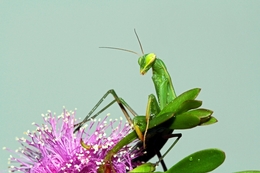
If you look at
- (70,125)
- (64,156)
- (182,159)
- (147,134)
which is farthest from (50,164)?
(182,159)

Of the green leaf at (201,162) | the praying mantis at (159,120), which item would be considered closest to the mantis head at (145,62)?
the praying mantis at (159,120)

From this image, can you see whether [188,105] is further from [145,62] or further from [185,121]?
[145,62]

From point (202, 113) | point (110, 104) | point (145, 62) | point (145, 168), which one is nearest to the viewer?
point (145, 168)

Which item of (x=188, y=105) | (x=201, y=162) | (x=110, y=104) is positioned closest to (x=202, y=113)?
(x=188, y=105)

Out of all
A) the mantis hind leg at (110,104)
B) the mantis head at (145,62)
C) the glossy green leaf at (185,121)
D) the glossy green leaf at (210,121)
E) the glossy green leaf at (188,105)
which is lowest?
the glossy green leaf at (210,121)

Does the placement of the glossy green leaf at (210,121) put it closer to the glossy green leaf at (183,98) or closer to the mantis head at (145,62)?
the glossy green leaf at (183,98)

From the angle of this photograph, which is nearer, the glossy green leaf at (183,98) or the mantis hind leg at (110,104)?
the glossy green leaf at (183,98)

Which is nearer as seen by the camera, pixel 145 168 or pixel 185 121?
pixel 145 168

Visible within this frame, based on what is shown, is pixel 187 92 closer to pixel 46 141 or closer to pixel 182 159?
pixel 182 159
